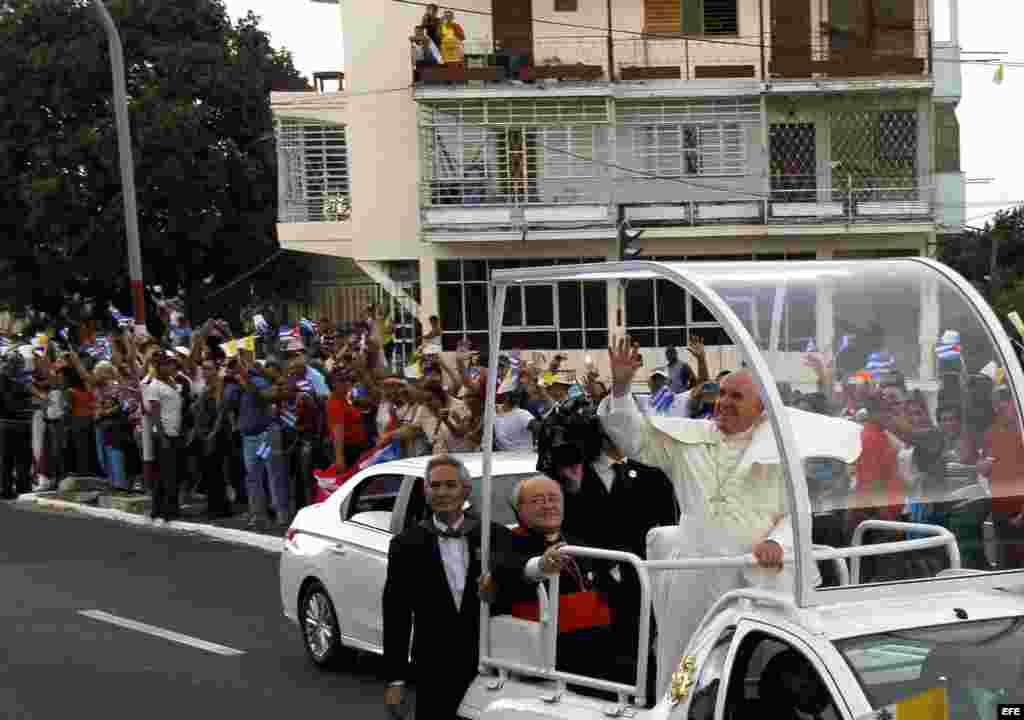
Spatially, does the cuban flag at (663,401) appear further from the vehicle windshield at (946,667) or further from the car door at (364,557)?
the vehicle windshield at (946,667)

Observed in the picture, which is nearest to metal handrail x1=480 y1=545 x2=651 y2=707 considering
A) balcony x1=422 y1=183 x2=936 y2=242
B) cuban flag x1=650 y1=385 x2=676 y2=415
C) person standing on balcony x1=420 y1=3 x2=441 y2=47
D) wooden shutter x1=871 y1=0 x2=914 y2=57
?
cuban flag x1=650 y1=385 x2=676 y2=415

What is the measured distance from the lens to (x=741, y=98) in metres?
38.8

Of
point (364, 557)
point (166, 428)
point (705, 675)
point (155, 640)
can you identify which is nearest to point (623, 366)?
point (705, 675)

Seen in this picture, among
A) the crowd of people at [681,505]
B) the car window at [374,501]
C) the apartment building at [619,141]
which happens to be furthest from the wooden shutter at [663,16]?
the crowd of people at [681,505]

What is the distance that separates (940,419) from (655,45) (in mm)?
34874

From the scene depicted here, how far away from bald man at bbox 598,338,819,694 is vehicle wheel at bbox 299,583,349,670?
16.8ft

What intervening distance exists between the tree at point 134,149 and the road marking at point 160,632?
33477 mm

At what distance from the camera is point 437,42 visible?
38.2 metres

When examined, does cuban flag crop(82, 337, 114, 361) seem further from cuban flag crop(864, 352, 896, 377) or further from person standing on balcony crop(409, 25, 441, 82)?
cuban flag crop(864, 352, 896, 377)

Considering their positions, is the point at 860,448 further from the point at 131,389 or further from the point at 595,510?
the point at 131,389

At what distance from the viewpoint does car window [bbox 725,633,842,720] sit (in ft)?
16.6

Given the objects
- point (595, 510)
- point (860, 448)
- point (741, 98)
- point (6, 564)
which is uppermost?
point (741, 98)

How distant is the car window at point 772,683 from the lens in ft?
16.6

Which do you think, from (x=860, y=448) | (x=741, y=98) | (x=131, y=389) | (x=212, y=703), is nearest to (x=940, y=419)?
(x=860, y=448)
